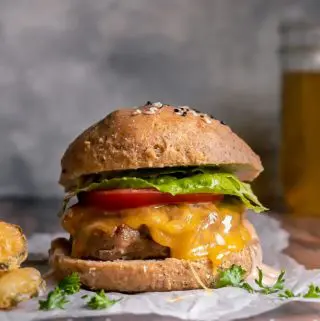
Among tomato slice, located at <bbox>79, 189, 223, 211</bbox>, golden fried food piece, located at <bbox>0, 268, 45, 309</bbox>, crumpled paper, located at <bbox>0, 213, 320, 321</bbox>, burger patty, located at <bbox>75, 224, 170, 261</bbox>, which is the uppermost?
tomato slice, located at <bbox>79, 189, 223, 211</bbox>

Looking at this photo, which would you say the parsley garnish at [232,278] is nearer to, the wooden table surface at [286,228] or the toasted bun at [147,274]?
the toasted bun at [147,274]

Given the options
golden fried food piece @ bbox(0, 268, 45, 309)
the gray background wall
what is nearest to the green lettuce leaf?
golden fried food piece @ bbox(0, 268, 45, 309)

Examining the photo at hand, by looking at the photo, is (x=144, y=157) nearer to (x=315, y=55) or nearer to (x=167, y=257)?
(x=167, y=257)

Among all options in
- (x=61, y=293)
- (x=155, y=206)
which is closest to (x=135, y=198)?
(x=155, y=206)

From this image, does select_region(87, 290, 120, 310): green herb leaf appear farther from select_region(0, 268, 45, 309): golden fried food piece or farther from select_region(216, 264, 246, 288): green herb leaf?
select_region(216, 264, 246, 288): green herb leaf

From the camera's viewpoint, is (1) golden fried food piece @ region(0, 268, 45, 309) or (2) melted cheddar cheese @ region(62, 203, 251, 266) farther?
(2) melted cheddar cheese @ region(62, 203, 251, 266)

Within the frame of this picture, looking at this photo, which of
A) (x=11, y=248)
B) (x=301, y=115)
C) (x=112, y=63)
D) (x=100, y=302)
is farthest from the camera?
(x=112, y=63)

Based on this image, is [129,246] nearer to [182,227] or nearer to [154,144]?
[182,227]
